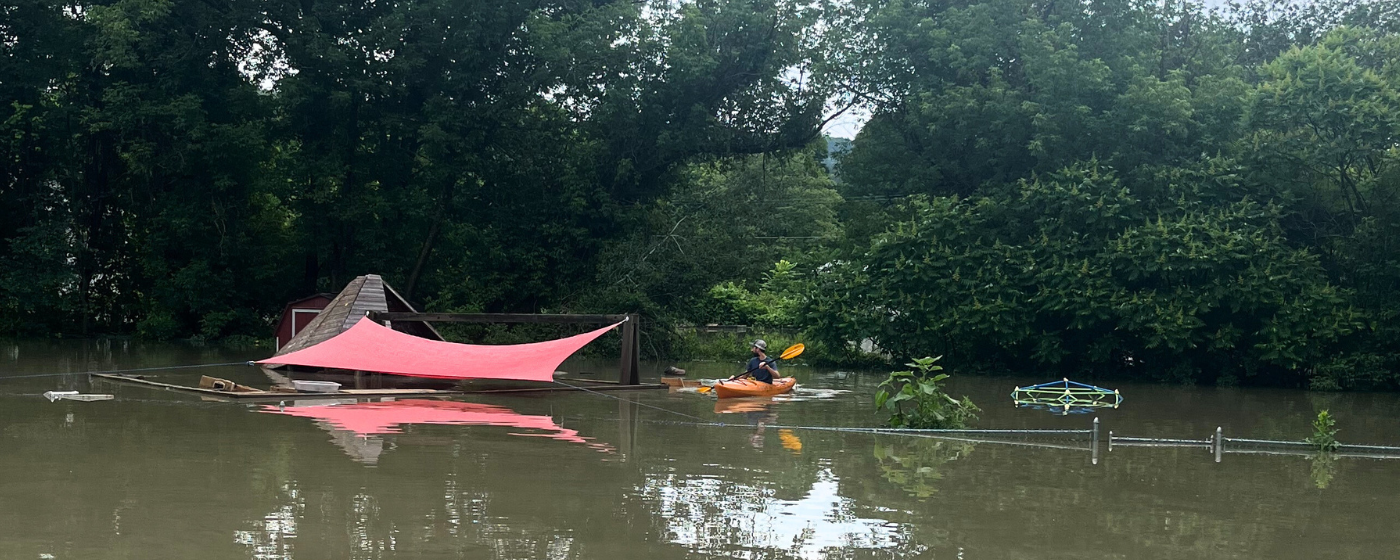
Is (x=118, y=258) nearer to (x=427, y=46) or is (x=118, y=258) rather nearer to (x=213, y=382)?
(x=427, y=46)

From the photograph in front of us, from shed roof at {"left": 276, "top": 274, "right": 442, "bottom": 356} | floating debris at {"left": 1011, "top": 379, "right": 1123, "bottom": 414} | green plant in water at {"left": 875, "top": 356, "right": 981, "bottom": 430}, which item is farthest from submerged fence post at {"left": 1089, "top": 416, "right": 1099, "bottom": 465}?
shed roof at {"left": 276, "top": 274, "right": 442, "bottom": 356}

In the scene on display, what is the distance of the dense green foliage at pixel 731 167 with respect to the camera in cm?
2520

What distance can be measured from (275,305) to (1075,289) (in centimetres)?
2298

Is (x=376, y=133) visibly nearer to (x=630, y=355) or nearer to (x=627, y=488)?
(x=630, y=355)

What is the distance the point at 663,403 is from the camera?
763 inches

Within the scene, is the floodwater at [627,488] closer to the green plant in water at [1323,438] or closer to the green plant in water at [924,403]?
the green plant in water at [924,403]

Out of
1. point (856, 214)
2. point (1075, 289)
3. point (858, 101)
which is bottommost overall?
point (1075, 289)

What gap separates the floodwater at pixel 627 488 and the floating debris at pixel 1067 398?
171cm

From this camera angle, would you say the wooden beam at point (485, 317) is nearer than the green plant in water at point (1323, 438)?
No

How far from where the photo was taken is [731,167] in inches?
1390

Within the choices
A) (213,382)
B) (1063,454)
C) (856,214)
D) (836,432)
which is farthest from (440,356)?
(856,214)

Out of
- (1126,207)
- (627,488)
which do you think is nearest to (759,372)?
(1126,207)

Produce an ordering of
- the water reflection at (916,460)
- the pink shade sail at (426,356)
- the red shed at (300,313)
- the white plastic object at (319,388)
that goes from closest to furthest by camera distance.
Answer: the water reflection at (916,460)
the pink shade sail at (426,356)
the white plastic object at (319,388)
the red shed at (300,313)

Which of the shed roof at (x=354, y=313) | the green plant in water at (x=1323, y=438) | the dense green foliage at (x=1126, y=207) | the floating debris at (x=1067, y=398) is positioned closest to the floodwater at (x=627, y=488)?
the green plant in water at (x=1323, y=438)
